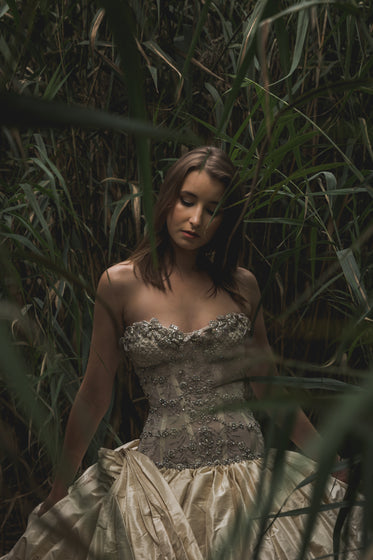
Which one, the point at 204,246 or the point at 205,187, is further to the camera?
the point at 204,246

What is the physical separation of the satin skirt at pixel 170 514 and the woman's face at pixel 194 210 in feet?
1.14

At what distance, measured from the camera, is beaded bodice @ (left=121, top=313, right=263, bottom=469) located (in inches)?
42.5

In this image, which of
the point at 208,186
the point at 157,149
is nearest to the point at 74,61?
the point at 157,149

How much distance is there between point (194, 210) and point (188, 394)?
12.0 inches

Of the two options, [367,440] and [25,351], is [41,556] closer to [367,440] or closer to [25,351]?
[25,351]

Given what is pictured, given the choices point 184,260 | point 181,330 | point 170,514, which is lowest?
point 170,514

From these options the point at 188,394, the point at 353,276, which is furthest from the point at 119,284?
the point at 353,276

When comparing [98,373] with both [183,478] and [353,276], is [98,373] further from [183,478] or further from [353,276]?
[353,276]

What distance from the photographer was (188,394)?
111cm

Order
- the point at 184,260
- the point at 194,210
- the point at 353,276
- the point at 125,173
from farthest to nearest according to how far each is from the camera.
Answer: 1. the point at 125,173
2. the point at 184,260
3. the point at 194,210
4. the point at 353,276

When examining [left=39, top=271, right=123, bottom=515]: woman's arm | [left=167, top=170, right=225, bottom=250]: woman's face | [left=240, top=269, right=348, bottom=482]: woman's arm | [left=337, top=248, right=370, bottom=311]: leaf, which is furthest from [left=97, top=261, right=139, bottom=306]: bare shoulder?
[left=337, top=248, right=370, bottom=311]: leaf

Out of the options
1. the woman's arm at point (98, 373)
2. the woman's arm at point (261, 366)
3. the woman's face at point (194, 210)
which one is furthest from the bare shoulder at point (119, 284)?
the woman's arm at point (261, 366)

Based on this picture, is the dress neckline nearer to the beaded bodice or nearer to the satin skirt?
the beaded bodice

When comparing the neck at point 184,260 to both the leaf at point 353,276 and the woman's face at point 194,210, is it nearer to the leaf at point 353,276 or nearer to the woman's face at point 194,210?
the woman's face at point 194,210
